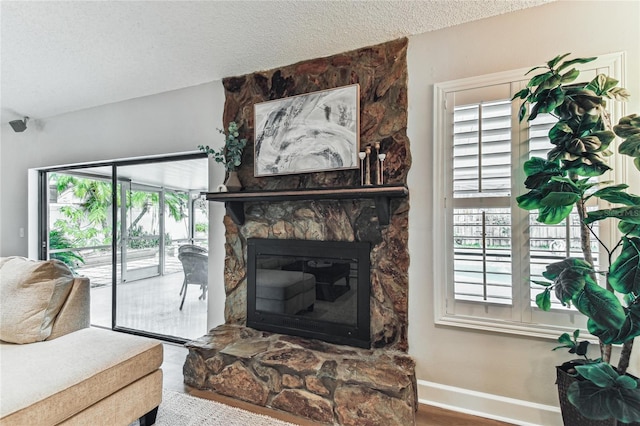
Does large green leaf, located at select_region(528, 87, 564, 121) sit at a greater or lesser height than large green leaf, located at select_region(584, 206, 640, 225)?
greater

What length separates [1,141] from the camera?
4230 mm

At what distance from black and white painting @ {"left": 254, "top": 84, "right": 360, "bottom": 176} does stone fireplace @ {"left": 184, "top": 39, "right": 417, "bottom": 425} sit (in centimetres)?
8

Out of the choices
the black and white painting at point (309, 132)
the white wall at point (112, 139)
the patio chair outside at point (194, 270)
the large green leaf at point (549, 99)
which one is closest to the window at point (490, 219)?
the large green leaf at point (549, 99)

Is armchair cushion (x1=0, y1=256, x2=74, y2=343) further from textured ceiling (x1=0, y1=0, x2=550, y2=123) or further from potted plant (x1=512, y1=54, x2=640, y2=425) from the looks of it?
potted plant (x1=512, y1=54, x2=640, y2=425)

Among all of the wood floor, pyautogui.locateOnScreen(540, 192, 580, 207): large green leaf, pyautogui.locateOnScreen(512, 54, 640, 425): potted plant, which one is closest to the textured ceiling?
pyautogui.locateOnScreen(512, 54, 640, 425): potted plant

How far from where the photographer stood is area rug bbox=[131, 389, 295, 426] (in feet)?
6.24

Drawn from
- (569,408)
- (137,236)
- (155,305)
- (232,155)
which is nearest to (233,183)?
(232,155)

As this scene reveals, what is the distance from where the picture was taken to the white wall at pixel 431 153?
1.82 meters

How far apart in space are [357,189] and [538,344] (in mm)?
1526

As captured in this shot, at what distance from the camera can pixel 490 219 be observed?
2.02 meters

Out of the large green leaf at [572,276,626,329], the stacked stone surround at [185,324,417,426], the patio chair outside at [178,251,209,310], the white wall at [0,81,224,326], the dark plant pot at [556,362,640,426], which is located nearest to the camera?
the large green leaf at [572,276,626,329]

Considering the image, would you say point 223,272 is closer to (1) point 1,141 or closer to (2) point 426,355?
(2) point 426,355

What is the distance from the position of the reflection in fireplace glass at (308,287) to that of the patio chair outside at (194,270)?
2.56ft

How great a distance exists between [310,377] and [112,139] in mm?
3413
